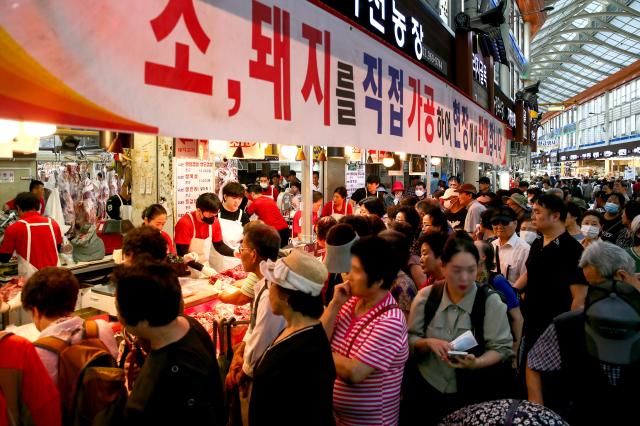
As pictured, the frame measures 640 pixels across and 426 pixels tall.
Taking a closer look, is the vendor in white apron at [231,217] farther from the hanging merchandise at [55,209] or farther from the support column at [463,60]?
the support column at [463,60]

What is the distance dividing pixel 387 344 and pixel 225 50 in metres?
1.79

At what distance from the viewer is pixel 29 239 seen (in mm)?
5910

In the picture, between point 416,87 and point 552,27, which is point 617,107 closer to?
point 552,27

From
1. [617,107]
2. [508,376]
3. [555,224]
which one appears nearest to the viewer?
[508,376]

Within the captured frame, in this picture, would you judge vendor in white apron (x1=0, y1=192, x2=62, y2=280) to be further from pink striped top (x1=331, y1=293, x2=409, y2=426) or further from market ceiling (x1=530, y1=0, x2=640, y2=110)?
market ceiling (x1=530, y1=0, x2=640, y2=110)

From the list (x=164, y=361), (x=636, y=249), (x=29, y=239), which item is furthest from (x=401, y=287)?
(x=29, y=239)

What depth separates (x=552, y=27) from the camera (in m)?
42.7

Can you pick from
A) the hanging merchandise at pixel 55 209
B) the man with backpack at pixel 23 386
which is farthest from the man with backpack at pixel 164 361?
the hanging merchandise at pixel 55 209

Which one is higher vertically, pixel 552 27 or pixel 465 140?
pixel 552 27

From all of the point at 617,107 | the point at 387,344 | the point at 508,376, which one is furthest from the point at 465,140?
the point at 617,107

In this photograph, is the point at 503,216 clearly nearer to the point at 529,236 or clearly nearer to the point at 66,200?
the point at 529,236

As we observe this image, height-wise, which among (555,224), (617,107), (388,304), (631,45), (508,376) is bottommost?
(508,376)

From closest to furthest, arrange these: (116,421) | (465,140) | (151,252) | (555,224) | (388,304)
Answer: (116,421)
(388,304)
(151,252)
(555,224)
(465,140)

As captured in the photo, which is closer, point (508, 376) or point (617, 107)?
point (508, 376)
